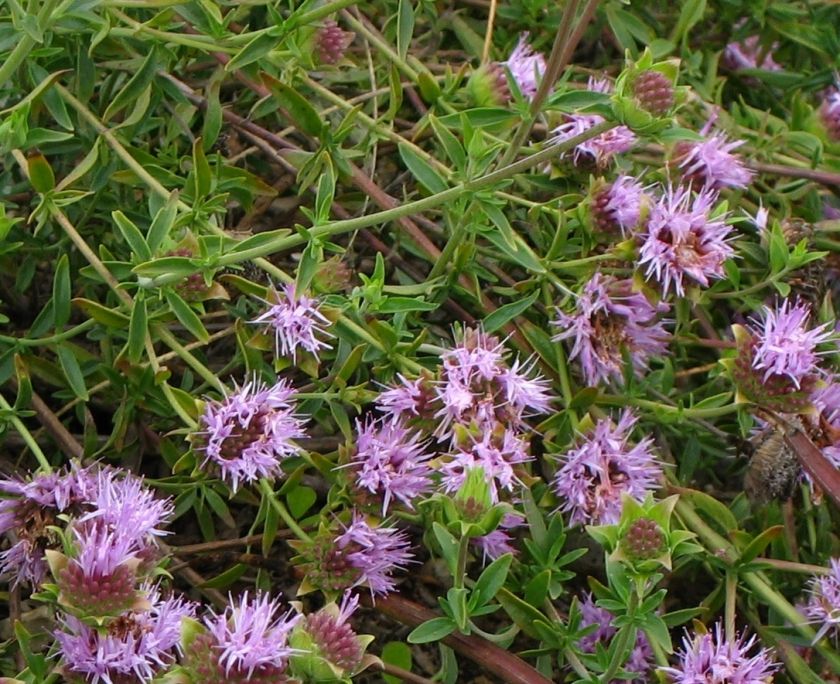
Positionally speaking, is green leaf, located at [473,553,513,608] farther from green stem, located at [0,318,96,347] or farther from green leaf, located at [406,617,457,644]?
green stem, located at [0,318,96,347]

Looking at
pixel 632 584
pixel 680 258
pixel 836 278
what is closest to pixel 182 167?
pixel 680 258

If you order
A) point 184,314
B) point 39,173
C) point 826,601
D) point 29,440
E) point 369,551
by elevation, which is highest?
point 39,173

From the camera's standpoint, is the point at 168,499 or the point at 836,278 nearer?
the point at 168,499

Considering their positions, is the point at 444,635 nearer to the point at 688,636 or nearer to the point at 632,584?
the point at 632,584

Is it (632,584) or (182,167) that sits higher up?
(182,167)

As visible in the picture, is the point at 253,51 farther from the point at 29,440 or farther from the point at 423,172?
the point at 29,440

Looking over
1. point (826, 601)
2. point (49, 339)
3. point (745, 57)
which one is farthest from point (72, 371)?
point (745, 57)

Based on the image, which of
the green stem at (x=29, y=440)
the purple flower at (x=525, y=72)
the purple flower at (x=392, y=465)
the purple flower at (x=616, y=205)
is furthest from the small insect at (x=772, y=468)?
the green stem at (x=29, y=440)
